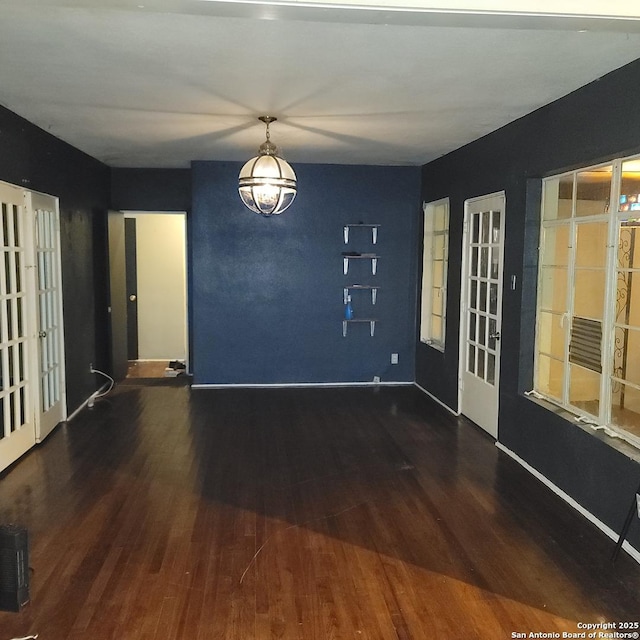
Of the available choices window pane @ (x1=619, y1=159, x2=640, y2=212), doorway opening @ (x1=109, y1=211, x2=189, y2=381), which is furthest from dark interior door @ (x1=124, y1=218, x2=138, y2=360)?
window pane @ (x1=619, y1=159, x2=640, y2=212)

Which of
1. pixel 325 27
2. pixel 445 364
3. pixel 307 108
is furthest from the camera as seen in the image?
pixel 445 364

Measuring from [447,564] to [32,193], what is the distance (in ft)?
13.5

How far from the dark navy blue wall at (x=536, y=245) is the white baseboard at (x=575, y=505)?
34 millimetres

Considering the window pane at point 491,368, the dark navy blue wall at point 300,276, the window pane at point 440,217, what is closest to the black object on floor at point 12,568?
the window pane at point 491,368

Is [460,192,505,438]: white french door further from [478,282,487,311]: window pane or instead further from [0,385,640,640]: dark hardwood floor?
[0,385,640,640]: dark hardwood floor

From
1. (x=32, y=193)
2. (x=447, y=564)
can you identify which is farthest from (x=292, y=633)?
(x=32, y=193)

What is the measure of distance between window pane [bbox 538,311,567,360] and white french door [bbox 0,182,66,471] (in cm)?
394

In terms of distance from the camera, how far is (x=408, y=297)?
23.3 ft

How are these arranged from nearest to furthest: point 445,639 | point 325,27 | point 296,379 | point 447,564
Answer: point 445,639 → point 325,27 → point 447,564 → point 296,379

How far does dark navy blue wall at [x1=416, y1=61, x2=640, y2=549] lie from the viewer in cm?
327

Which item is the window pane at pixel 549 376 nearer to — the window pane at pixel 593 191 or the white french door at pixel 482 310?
the white french door at pixel 482 310

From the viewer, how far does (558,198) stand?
4.27 m

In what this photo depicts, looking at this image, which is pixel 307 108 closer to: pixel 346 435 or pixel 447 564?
pixel 346 435

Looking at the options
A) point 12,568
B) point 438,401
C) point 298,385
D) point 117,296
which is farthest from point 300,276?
→ point 12,568
